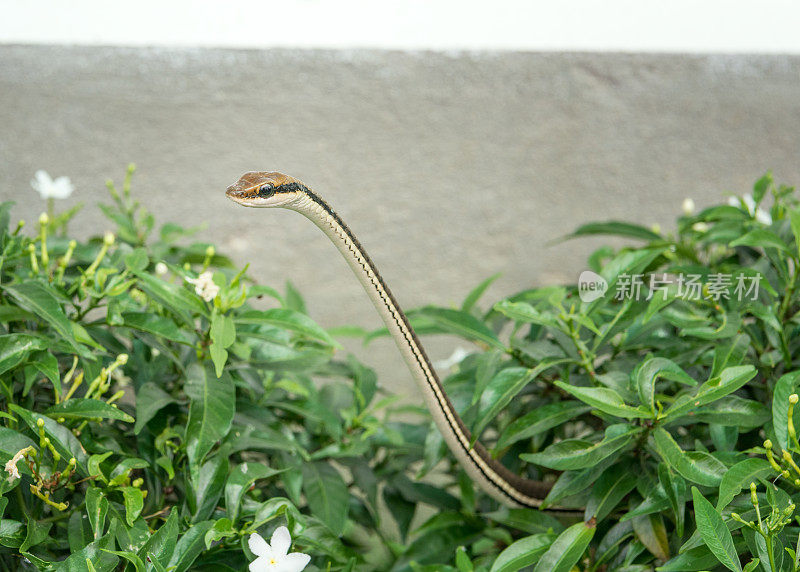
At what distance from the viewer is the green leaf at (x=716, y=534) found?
719 mm

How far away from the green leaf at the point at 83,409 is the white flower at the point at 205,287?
0.53 feet

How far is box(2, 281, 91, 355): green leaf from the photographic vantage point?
845 mm

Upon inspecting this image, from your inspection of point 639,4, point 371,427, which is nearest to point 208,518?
point 371,427

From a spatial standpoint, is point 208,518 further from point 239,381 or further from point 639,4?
point 639,4

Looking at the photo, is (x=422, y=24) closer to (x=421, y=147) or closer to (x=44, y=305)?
(x=421, y=147)

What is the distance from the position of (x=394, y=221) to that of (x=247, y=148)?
1.11 feet

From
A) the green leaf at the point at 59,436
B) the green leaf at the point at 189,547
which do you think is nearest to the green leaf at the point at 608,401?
the green leaf at the point at 189,547

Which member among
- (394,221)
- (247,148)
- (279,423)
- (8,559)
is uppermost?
(247,148)

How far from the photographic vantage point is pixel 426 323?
1.12 meters

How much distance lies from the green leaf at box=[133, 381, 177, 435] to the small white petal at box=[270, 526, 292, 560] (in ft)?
0.64

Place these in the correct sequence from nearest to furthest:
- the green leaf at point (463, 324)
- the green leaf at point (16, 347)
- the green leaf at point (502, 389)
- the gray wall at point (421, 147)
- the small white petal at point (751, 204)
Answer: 1. the green leaf at point (16, 347)
2. the green leaf at point (502, 389)
3. the green leaf at point (463, 324)
4. the small white petal at point (751, 204)
5. the gray wall at point (421, 147)

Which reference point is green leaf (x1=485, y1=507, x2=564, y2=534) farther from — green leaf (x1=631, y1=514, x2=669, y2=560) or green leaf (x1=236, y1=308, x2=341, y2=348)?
green leaf (x1=236, y1=308, x2=341, y2=348)

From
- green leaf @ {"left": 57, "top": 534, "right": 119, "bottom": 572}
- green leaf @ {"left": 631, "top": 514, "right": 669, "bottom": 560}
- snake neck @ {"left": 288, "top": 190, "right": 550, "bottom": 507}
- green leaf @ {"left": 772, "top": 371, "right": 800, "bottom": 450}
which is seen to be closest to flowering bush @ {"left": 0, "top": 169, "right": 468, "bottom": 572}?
green leaf @ {"left": 57, "top": 534, "right": 119, "bottom": 572}

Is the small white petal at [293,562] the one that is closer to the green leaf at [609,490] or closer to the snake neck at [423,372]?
the snake neck at [423,372]
